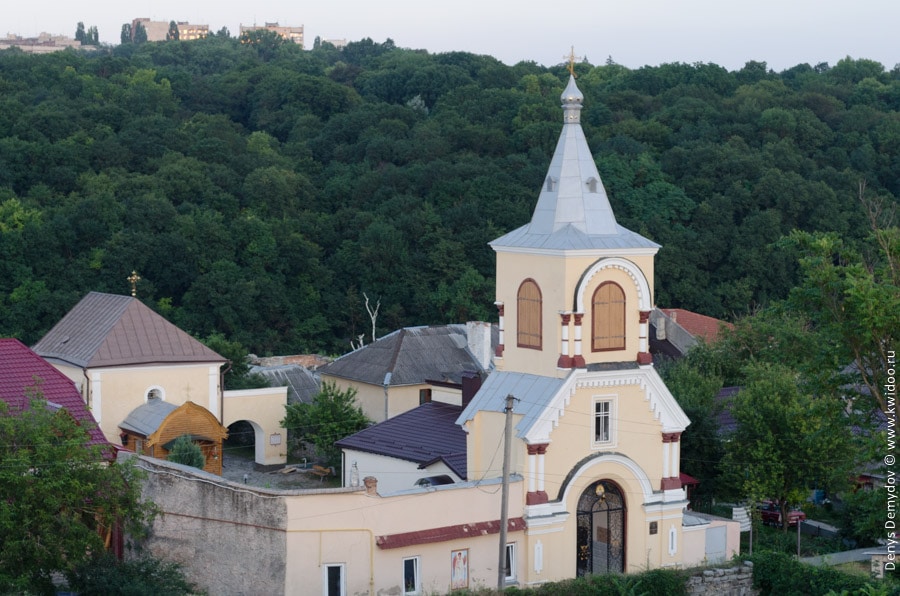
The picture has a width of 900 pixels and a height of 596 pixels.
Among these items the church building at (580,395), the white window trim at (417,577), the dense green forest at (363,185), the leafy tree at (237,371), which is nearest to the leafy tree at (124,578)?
the white window trim at (417,577)

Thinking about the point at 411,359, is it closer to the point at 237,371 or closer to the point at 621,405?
the point at 237,371

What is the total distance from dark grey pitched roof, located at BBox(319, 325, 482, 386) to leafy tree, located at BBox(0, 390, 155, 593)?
59.4ft

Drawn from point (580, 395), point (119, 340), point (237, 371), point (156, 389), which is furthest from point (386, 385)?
point (580, 395)

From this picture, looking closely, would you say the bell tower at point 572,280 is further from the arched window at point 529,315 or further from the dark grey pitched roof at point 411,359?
the dark grey pitched roof at point 411,359

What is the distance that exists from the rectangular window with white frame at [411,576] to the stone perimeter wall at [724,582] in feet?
17.0

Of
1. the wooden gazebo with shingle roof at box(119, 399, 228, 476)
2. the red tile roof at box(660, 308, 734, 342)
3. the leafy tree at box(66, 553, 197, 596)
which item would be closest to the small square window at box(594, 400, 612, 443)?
the leafy tree at box(66, 553, 197, 596)

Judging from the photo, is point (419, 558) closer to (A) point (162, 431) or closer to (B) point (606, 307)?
(B) point (606, 307)

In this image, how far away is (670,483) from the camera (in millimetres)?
28312

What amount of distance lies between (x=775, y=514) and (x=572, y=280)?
38.4 feet

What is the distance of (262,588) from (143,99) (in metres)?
66.4

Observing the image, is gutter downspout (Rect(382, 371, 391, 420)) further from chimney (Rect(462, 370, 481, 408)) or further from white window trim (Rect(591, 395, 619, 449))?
white window trim (Rect(591, 395, 619, 449))

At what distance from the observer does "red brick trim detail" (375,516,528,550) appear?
82.5ft

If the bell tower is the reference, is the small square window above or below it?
below

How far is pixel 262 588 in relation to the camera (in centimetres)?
2505
